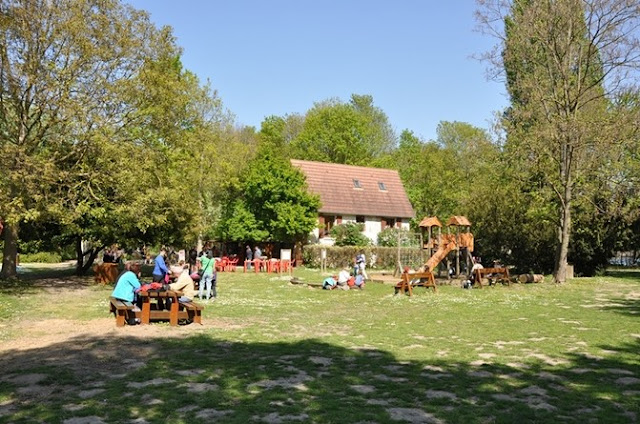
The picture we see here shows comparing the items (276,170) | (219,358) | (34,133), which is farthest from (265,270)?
(219,358)

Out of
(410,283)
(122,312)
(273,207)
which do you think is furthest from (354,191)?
(122,312)

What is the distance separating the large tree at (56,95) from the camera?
22234mm

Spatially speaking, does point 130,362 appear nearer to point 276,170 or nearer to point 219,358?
point 219,358

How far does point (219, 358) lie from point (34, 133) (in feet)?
62.2

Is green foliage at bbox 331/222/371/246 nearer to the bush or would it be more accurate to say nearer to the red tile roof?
the red tile roof

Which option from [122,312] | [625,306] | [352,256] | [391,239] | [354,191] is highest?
[354,191]

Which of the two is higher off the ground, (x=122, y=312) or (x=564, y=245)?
(x=564, y=245)

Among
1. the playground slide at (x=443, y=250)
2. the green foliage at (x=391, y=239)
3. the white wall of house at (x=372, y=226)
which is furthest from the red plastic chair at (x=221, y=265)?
the white wall of house at (x=372, y=226)

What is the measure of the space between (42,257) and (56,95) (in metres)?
32.8

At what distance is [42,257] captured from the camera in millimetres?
52312

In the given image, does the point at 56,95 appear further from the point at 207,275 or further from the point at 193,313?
the point at 193,313

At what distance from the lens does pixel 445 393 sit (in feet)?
26.9

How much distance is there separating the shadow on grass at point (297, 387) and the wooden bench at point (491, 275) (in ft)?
51.4

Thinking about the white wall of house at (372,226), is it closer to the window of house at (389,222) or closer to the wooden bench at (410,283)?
the window of house at (389,222)
